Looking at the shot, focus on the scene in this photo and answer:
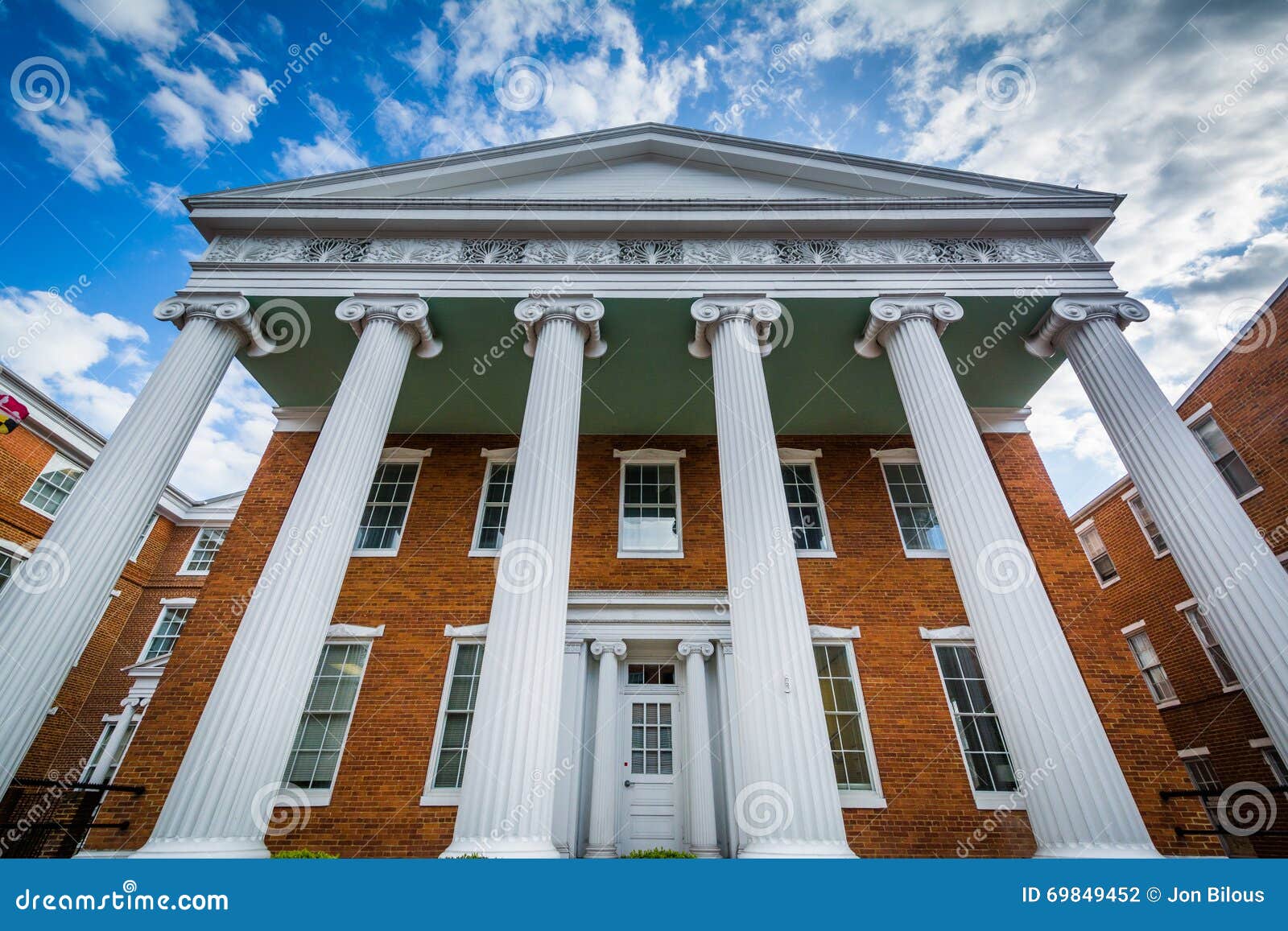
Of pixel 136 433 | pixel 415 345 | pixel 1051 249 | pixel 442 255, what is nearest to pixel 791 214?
pixel 1051 249

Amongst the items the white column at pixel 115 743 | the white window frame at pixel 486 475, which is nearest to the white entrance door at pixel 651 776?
the white window frame at pixel 486 475

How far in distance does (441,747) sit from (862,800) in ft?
21.2

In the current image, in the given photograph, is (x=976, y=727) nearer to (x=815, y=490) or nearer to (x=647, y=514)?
(x=815, y=490)

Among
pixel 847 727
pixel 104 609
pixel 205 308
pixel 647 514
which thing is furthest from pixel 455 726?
pixel 104 609

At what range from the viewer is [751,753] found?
5.47 m

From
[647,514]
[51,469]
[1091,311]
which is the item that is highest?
[51,469]

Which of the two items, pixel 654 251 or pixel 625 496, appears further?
pixel 625 496

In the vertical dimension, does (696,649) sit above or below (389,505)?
below

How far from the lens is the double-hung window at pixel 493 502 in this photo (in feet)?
36.1

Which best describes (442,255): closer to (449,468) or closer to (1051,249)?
(449,468)

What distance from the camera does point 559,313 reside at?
830 centimetres

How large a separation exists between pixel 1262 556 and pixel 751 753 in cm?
598

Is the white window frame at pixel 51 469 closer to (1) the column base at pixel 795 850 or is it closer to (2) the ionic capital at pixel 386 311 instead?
(2) the ionic capital at pixel 386 311

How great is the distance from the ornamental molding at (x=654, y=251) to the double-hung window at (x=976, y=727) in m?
6.40
